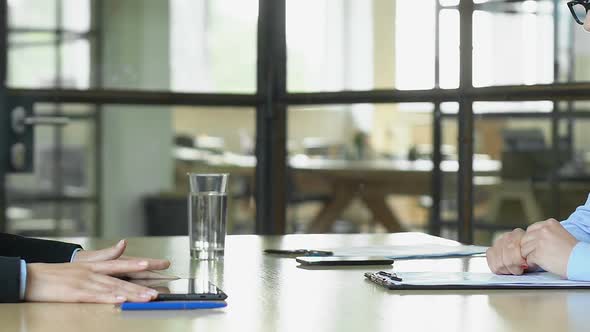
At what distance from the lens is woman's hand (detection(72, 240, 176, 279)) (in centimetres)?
145

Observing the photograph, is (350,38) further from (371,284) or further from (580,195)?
(371,284)

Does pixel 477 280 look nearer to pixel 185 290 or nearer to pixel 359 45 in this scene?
pixel 185 290

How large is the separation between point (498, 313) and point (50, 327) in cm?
48

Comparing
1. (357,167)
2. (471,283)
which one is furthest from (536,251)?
(357,167)

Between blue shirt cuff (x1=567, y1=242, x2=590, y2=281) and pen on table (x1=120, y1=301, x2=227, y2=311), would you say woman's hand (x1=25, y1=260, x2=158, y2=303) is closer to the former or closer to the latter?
pen on table (x1=120, y1=301, x2=227, y2=311)

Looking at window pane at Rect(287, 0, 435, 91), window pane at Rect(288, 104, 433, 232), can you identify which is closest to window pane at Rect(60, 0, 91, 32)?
window pane at Rect(287, 0, 435, 91)

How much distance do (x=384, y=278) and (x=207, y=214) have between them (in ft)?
1.60

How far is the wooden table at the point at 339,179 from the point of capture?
4102 millimetres

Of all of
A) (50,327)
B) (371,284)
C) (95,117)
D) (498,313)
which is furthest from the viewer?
(95,117)

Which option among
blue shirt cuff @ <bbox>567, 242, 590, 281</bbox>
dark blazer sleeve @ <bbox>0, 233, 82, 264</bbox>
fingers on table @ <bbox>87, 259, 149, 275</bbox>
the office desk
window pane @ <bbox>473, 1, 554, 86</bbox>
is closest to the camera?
the office desk

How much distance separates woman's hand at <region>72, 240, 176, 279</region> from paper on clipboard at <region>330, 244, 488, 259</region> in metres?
0.42

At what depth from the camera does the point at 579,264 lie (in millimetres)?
1441

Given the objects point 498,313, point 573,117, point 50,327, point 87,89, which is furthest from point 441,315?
point 87,89

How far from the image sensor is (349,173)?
4156 millimetres
